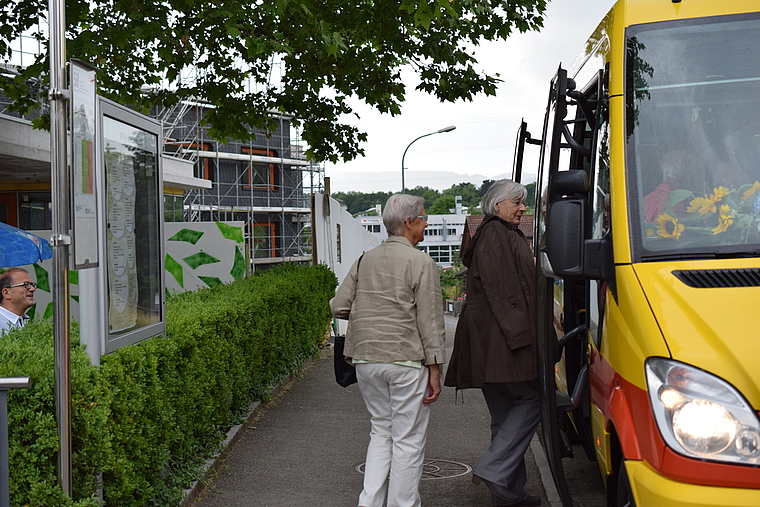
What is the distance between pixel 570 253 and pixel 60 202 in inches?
86.9

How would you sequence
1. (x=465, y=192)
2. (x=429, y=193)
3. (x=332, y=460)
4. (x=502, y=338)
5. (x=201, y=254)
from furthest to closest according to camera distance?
(x=429, y=193) → (x=465, y=192) → (x=201, y=254) → (x=332, y=460) → (x=502, y=338)

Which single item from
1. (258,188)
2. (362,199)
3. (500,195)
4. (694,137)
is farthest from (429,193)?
(694,137)

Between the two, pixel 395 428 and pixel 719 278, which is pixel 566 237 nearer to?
pixel 719 278

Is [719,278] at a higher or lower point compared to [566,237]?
lower

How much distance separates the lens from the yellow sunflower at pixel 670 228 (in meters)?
3.71

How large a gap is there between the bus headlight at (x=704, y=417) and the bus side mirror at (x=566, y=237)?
698 mm

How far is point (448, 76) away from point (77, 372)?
31.9ft

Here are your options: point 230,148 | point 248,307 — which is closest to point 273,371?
point 248,307

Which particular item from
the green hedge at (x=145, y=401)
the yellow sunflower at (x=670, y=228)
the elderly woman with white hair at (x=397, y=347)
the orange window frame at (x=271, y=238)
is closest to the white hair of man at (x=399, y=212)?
the elderly woman with white hair at (x=397, y=347)

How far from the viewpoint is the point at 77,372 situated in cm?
399

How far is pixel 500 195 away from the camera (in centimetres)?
554

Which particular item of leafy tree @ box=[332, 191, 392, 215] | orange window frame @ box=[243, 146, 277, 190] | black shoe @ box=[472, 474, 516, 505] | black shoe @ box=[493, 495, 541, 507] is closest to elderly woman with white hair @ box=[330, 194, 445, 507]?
black shoe @ box=[472, 474, 516, 505]

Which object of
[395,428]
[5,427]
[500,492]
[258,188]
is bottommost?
[500,492]

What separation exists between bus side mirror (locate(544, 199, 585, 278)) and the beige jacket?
1390 mm
